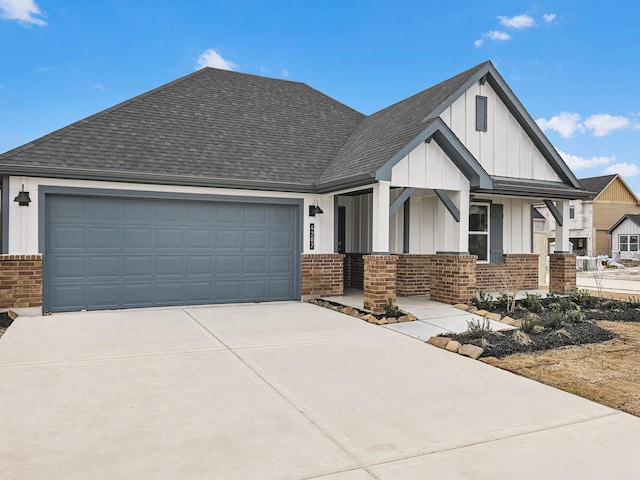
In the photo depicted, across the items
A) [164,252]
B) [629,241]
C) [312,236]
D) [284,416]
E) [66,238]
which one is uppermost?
[629,241]

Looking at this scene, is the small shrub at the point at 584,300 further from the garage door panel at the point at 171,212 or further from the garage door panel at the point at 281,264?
the garage door panel at the point at 171,212

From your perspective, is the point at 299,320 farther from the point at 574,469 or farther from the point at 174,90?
the point at 174,90

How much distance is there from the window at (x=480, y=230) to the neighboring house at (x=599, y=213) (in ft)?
87.8

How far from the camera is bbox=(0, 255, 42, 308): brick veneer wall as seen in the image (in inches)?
364

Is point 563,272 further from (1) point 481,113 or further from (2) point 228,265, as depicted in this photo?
(2) point 228,265

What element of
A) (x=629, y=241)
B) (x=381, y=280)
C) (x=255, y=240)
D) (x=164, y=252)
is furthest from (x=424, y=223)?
(x=629, y=241)

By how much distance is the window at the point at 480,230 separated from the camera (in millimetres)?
13453

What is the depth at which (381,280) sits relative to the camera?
31.7 feet

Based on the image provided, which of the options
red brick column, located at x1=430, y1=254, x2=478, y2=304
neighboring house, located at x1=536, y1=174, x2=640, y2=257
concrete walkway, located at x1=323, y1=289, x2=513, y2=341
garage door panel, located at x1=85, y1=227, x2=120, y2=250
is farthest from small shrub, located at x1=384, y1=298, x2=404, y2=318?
neighboring house, located at x1=536, y1=174, x2=640, y2=257

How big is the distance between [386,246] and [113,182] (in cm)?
591

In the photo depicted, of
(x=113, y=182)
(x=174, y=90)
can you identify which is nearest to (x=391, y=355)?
(x=113, y=182)

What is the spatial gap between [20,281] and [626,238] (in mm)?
40510

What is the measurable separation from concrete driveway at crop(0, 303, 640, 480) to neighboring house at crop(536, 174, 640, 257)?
35844 mm

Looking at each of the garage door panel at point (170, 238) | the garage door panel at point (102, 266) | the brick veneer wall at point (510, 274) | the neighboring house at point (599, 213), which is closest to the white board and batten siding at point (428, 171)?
the brick veneer wall at point (510, 274)
